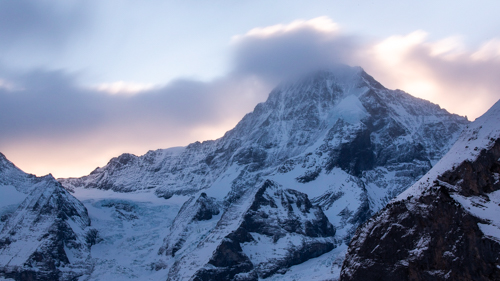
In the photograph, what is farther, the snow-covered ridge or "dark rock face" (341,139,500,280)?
the snow-covered ridge

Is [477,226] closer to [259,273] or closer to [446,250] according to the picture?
[446,250]

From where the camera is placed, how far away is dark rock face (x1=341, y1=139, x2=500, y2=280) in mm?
80312

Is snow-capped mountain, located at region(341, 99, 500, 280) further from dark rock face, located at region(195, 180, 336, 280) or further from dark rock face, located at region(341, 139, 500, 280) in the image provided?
dark rock face, located at region(195, 180, 336, 280)

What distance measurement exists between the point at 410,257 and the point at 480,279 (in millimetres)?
9763

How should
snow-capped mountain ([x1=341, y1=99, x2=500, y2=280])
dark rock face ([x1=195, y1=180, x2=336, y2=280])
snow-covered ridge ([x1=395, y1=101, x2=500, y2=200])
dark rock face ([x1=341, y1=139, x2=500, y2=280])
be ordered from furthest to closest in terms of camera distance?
dark rock face ([x1=195, y1=180, x2=336, y2=280]) → snow-covered ridge ([x1=395, y1=101, x2=500, y2=200]) → snow-capped mountain ([x1=341, y1=99, x2=500, y2=280]) → dark rock face ([x1=341, y1=139, x2=500, y2=280])

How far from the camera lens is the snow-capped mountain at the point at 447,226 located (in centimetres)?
8050

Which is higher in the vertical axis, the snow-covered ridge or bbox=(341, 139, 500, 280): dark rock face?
the snow-covered ridge

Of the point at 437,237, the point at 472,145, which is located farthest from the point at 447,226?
the point at 472,145

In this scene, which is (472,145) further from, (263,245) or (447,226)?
(263,245)

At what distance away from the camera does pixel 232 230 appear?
188 m

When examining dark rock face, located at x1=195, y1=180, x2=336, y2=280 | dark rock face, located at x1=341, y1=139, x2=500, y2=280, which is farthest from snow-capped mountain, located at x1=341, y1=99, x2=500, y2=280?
dark rock face, located at x1=195, y1=180, x2=336, y2=280

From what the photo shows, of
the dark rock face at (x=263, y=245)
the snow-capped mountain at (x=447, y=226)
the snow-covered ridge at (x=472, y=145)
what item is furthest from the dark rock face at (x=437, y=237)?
the dark rock face at (x=263, y=245)

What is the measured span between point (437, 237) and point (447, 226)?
1866 mm

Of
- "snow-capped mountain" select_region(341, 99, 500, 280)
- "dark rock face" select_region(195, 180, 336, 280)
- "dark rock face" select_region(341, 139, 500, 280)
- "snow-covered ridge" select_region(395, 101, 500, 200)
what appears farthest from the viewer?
"dark rock face" select_region(195, 180, 336, 280)
